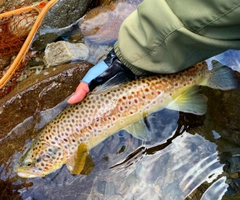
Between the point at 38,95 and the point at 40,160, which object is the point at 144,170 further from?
the point at 38,95

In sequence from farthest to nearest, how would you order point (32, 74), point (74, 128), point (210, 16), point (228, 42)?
1. point (32, 74)
2. point (74, 128)
3. point (228, 42)
4. point (210, 16)

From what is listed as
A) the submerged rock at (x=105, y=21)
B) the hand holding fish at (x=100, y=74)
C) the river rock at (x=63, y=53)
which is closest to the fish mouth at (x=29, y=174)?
the hand holding fish at (x=100, y=74)

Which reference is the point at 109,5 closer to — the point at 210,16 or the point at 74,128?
the point at 74,128

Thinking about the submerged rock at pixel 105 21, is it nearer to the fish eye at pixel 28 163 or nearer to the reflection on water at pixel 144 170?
the reflection on water at pixel 144 170

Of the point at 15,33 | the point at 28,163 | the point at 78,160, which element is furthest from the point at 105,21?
the point at 28,163

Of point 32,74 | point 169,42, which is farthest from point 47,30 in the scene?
point 169,42

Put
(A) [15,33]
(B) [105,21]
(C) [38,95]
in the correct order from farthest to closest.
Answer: (B) [105,21]
(A) [15,33]
(C) [38,95]

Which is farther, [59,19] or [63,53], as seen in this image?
[59,19]

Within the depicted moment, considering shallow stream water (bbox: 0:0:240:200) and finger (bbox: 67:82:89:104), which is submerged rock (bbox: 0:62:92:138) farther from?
finger (bbox: 67:82:89:104)
